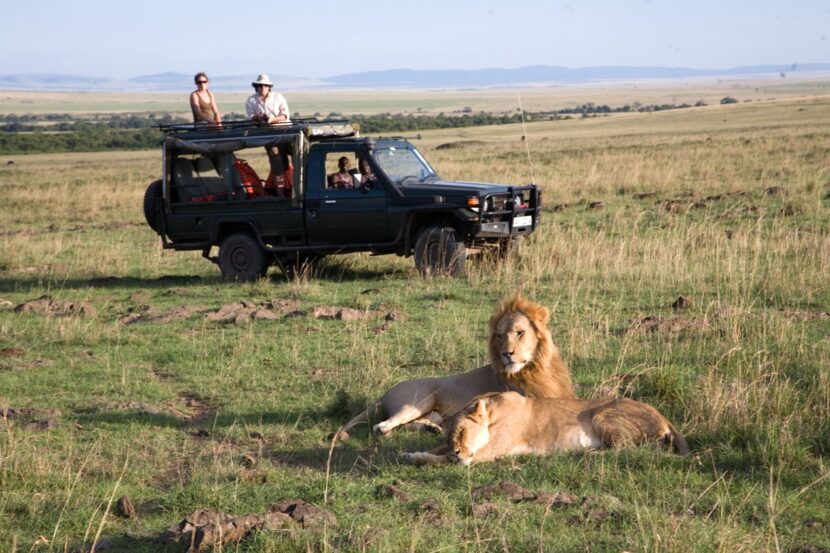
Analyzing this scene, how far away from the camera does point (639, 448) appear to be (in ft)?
18.3

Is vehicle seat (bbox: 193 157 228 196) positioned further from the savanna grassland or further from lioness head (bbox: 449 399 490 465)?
lioness head (bbox: 449 399 490 465)

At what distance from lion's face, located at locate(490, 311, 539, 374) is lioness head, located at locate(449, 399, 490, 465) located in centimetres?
58

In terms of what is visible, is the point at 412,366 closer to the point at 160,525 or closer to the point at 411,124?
the point at 160,525

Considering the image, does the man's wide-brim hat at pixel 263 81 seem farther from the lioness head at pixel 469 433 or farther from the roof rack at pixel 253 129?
the lioness head at pixel 469 433

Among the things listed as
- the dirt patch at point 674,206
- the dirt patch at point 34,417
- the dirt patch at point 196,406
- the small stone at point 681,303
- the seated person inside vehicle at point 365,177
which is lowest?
the dirt patch at point 196,406

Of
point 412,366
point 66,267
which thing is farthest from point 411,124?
point 412,366

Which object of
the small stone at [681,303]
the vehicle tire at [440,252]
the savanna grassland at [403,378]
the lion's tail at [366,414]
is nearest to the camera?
the savanna grassland at [403,378]

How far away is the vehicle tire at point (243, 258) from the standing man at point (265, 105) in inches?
57.1

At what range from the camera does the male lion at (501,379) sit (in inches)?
247

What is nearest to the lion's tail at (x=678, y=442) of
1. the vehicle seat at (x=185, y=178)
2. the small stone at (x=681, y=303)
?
the small stone at (x=681, y=303)

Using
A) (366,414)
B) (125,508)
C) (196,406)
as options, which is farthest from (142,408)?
(125,508)

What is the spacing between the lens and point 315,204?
511 inches

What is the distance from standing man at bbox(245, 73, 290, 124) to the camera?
1348cm

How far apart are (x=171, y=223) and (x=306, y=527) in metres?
9.26
